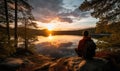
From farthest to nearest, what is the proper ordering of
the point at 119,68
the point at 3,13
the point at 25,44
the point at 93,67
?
the point at 25,44, the point at 3,13, the point at 119,68, the point at 93,67

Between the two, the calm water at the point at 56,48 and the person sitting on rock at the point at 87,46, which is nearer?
the person sitting on rock at the point at 87,46

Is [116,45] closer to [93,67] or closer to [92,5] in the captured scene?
[92,5]

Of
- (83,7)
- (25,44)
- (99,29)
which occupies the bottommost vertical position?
(25,44)

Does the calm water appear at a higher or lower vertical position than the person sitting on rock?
lower

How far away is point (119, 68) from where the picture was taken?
959 cm

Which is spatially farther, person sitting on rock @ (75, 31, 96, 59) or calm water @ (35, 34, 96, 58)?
calm water @ (35, 34, 96, 58)

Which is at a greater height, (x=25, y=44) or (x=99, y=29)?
(x=99, y=29)

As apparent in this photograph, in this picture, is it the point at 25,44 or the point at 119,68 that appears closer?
the point at 119,68

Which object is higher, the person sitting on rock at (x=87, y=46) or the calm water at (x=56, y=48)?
the person sitting on rock at (x=87, y=46)

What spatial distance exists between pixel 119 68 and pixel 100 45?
4.11 metres

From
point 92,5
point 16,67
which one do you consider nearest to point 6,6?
point 16,67

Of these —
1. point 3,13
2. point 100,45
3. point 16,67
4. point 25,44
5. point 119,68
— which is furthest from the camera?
point 25,44

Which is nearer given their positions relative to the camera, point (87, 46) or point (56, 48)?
point (87, 46)

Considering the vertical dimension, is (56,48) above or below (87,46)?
below
